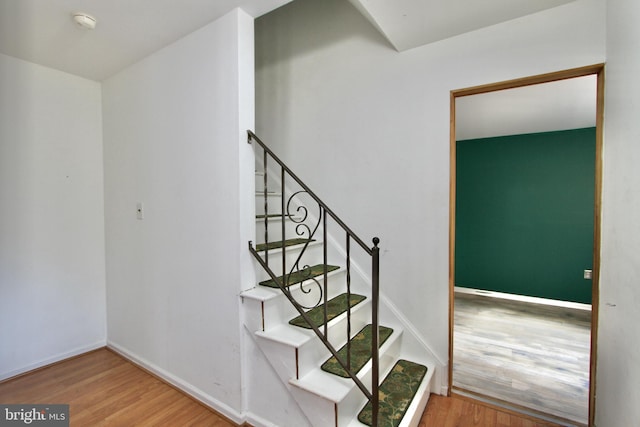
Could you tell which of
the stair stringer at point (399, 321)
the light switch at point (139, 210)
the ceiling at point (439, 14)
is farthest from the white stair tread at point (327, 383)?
the ceiling at point (439, 14)

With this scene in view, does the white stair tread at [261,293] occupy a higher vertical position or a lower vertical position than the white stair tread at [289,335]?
higher

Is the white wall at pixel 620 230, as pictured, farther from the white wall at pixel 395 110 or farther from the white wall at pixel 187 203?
the white wall at pixel 187 203

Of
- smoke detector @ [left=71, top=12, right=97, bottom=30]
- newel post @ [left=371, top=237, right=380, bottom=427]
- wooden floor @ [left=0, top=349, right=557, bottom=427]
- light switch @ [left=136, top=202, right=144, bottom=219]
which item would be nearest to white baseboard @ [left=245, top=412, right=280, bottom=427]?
wooden floor @ [left=0, top=349, right=557, bottom=427]

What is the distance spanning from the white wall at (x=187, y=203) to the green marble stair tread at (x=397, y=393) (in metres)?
0.84

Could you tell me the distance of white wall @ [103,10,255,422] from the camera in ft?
5.70

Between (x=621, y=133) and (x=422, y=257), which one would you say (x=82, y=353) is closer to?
(x=422, y=257)

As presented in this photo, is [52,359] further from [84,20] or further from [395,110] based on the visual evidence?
[395,110]

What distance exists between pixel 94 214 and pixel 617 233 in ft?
12.4

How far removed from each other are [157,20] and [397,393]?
8.94 feet

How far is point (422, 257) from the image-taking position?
2053 mm

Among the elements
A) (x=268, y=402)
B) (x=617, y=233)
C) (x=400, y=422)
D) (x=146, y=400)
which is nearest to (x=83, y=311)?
(x=146, y=400)

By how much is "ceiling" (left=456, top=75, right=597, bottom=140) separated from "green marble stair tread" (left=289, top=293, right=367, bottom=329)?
2030mm

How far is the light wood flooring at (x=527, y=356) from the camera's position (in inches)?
78.0

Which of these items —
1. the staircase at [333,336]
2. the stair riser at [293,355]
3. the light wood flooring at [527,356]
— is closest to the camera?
the staircase at [333,336]
